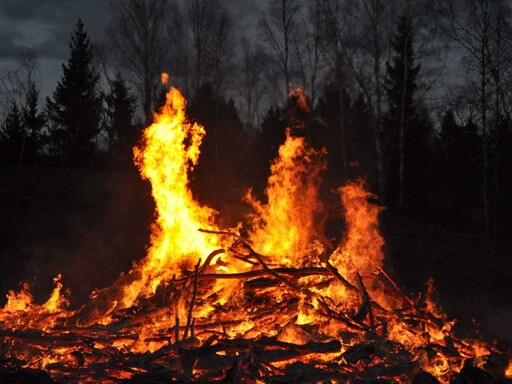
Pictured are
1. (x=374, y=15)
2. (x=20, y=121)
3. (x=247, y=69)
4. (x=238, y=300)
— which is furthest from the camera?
(x=247, y=69)

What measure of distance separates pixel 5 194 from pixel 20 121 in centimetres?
930

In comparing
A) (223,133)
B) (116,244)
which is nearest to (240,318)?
(116,244)

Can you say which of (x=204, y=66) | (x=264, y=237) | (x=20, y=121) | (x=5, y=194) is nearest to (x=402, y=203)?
(x=204, y=66)

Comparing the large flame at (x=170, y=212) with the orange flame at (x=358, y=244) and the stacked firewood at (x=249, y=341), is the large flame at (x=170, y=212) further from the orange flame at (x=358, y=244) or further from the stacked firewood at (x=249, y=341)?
the orange flame at (x=358, y=244)

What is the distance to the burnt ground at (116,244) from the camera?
13.7 meters

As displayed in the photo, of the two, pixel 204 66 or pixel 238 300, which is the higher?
pixel 204 66

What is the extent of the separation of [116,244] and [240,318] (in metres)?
10.5

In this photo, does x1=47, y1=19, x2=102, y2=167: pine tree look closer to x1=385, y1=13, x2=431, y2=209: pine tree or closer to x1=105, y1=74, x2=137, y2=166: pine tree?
x1=105, y1=74, x2=137, y2=166: pine tree

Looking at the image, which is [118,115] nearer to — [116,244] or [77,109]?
[77,109]

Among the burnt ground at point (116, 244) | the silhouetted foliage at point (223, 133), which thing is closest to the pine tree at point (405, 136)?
the burnt ground at point (116, 244)

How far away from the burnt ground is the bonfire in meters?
5.15

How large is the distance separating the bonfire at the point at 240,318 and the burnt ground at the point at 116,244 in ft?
16.9

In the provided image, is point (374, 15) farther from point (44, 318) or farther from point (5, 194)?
point (44, 318)

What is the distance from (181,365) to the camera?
5.48 meters
